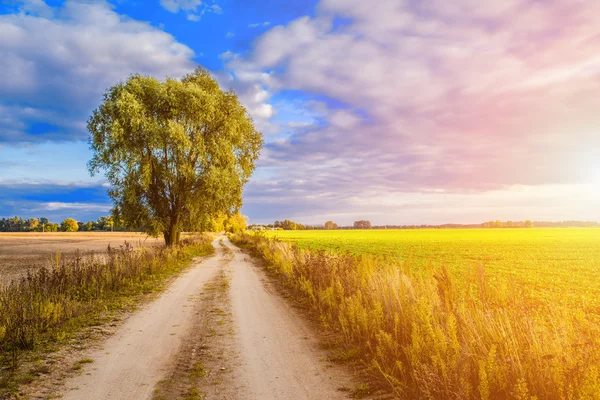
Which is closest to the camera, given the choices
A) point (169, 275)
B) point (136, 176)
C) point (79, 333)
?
point (79, 333)

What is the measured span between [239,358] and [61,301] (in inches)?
254

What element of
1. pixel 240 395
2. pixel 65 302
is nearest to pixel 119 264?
pixel 65 302

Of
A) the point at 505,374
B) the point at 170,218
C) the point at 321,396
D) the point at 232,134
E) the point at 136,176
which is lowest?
the point at 321,396

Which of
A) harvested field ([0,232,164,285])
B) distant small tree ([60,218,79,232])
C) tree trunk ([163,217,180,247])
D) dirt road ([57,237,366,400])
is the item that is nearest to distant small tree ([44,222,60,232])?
distant small tree ([60,218,79,232])

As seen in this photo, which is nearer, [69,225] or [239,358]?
[239,358]

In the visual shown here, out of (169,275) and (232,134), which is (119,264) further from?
(232,134)

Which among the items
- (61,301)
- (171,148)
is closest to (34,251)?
(171,148)

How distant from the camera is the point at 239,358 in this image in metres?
6.91

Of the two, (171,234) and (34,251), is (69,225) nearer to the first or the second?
(34,251)

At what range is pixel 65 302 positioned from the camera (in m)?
10.3

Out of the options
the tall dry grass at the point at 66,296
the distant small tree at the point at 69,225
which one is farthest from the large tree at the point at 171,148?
the distant small tree at the point at 69,225

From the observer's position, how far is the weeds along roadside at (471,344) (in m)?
4.38

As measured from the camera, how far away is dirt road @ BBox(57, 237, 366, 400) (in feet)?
18.1

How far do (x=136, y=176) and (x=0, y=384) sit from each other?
25.0m
